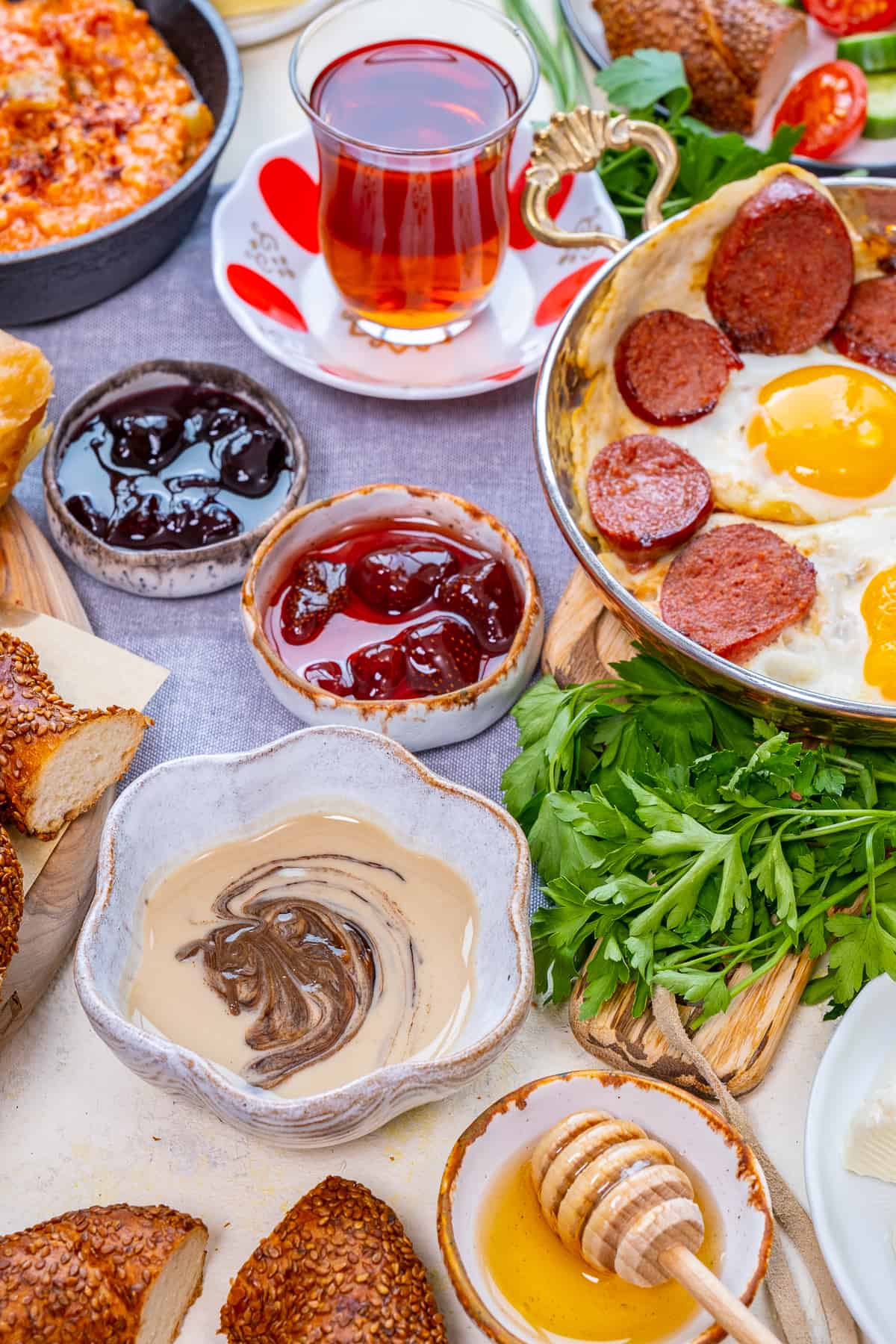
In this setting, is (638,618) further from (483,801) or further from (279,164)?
(279,164)

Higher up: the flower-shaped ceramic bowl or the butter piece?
the flower-shaped ceramic bowl

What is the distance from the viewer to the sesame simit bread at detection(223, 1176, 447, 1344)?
2170mm

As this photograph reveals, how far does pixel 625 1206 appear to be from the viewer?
2176 mm

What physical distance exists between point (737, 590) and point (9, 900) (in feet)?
5.28

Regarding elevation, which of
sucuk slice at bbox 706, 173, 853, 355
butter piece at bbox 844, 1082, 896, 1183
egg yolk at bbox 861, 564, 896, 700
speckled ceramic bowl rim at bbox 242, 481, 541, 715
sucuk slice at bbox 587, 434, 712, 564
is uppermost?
sucuk slice at bbox 706, 173, 853, 355

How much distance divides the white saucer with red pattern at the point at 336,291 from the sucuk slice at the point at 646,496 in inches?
22.5

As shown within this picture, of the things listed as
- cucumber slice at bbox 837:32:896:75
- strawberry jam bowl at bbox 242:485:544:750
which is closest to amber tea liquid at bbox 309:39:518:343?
strawberry jam bowl at bbox 242:485:544:750

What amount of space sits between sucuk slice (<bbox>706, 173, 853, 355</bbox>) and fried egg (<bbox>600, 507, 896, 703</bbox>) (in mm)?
557

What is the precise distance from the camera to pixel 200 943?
2535 mm

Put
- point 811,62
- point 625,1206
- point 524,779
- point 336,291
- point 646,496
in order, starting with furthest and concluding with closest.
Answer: point 811,62, point 336,291, point 646,496, point 524,779, point 625,1206

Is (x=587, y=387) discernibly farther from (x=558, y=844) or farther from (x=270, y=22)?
(x=270, y=22)

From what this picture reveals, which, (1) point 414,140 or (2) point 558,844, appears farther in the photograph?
(1) point 414,140

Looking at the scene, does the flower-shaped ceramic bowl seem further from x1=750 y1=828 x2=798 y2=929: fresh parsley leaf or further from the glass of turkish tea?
the glass of turkish tea

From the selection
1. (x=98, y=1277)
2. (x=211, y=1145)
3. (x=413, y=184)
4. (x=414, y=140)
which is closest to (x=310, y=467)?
(x=413, y=184)
